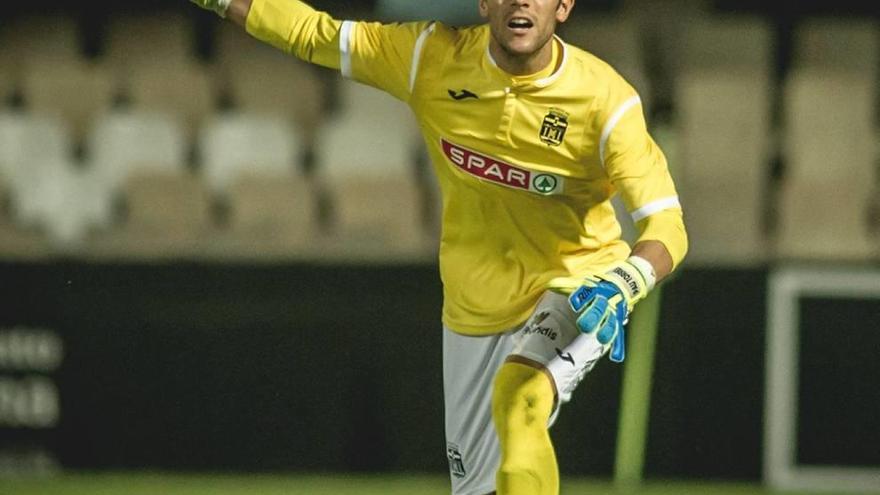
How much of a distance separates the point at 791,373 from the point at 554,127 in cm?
427

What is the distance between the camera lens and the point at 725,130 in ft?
37.6

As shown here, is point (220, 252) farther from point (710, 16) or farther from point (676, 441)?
point (710, 16)

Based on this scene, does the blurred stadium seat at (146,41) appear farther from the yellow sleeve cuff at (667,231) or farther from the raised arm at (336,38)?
the yellow sleeve cuff at (667,231)

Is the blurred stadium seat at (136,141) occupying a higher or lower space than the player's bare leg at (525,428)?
higher

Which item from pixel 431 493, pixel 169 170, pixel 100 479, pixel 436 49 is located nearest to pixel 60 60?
pixel 169 170

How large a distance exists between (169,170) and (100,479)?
88.3 inches

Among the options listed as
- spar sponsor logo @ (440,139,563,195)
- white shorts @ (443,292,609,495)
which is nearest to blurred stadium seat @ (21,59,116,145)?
white shorts @ (443,292,609,495)

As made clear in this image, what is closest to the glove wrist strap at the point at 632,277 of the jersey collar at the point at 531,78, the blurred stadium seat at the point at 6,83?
the jersey collar at the point at 531,78

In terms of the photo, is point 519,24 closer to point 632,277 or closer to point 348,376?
point 632,277

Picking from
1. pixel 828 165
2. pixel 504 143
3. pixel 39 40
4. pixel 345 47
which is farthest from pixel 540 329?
pixel 39 40

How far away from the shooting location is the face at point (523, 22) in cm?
592

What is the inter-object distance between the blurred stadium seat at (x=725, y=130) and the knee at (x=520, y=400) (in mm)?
4882

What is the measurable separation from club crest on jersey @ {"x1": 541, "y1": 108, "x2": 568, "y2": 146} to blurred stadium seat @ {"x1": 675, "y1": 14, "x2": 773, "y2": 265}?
4657mm

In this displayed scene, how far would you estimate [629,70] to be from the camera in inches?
449
